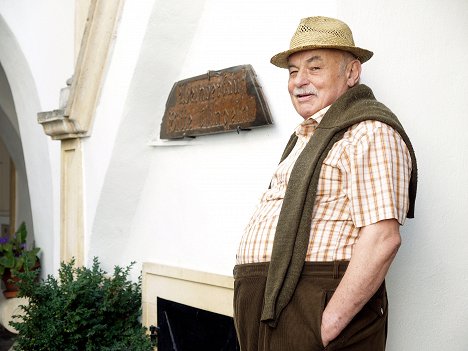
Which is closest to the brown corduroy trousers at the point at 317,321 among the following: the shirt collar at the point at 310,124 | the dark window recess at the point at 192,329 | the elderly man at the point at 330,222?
the elderly man at the point at 330,222

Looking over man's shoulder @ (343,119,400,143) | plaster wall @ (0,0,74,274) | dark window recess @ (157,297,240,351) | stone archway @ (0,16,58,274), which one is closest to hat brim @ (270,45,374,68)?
man's shoulder @ (343,119,400,143)

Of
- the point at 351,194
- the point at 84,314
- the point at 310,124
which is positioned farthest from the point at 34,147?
the point at 351,194

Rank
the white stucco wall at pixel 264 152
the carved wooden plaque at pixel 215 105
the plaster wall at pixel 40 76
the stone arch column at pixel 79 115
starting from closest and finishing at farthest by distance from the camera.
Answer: the white stucco wall at pixel 264 152 → the carved wooden plaque at pixel 215 105 → the stone arch column at pixel 79 115 → the plaster wall at pixel 40 76

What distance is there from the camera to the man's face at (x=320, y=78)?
252 cm

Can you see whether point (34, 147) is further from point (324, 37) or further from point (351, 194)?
point (351, 194)

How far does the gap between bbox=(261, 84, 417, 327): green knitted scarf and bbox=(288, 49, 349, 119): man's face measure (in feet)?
0.49

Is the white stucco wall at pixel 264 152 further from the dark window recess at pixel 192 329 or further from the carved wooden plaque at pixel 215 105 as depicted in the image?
the dark window recess at pixel 192 329

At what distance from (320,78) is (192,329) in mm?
1964

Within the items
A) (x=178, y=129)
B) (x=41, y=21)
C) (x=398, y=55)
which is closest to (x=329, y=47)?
(x=398, y=55)

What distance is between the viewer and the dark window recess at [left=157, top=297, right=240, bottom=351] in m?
3.71

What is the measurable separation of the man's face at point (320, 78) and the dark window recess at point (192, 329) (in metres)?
A: 1.51

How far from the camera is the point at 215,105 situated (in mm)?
3750

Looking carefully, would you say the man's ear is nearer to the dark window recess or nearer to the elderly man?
the elderly man

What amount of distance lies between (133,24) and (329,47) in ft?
6.59
